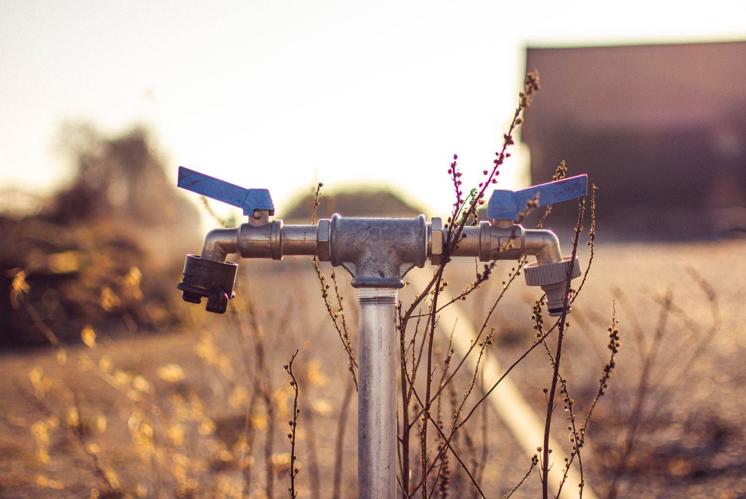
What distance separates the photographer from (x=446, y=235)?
1.53 m

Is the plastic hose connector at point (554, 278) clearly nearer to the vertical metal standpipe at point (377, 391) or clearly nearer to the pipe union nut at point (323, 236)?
the vertical metal standpipe at point (377, 391)

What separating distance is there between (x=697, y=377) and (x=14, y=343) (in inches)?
195

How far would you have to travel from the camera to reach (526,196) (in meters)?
1.51

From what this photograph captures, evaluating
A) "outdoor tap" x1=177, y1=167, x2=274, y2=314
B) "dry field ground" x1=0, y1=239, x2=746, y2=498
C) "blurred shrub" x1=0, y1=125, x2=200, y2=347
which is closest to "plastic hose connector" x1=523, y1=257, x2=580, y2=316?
"outdoor tap" x1=177, y1=167, x2=274, y2=314

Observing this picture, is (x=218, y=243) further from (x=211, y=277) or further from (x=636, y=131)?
(x=636, y=131)

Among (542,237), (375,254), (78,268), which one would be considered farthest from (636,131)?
(375,254)

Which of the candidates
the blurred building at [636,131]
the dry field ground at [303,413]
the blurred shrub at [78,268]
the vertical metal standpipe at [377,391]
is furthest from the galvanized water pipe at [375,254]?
the blurred building at [636,131]

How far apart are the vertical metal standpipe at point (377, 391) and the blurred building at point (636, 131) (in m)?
17.1

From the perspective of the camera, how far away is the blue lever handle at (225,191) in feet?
5.01

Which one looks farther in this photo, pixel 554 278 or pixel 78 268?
pixel 78 268

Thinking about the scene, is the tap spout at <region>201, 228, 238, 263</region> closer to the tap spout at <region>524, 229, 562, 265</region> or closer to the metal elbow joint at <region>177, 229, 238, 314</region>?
the metal elbow joint at <region>177, 229, 238, 314</region>

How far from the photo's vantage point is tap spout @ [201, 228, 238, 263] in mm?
1560

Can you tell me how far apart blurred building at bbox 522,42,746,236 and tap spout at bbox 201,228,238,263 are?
1705 cm

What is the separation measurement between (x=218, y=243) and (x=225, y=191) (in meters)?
0.10
